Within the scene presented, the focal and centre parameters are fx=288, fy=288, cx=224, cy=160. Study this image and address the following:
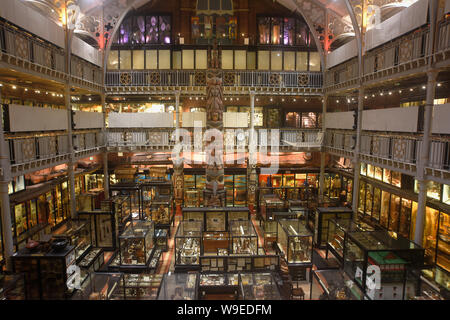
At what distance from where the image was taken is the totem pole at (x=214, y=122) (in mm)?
14938

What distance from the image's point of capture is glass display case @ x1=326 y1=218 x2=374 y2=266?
1049cm

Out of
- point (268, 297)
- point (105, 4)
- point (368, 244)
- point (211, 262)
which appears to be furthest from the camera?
point (105, 4)

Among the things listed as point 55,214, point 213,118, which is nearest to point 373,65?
point 213,118

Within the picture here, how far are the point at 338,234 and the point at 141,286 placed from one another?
7402mm

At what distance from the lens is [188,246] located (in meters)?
10.8

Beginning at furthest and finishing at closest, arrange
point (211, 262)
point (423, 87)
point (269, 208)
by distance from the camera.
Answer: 1. point (269, 208)
2. point (423, 87)
3. point (211, 262)

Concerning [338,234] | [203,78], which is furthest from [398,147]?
[203,78]

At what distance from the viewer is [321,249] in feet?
42.1

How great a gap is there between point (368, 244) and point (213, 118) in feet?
30.5

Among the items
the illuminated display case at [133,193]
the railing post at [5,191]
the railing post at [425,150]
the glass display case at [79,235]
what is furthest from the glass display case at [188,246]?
the railing post at [425,150]

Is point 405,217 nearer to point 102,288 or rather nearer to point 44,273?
point 102,288

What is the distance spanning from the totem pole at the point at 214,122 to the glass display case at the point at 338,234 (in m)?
5.99

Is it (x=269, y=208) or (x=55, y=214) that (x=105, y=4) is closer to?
(x=55, y=214)

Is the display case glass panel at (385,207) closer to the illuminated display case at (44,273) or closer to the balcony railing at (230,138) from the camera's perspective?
the balcony railing at (230,138)
